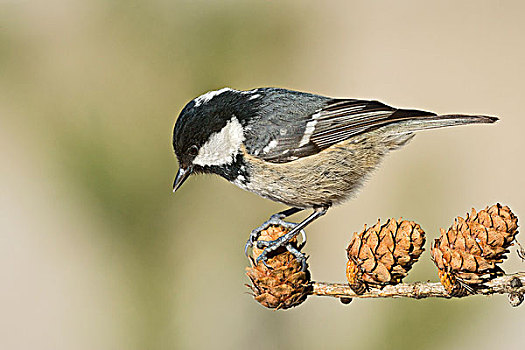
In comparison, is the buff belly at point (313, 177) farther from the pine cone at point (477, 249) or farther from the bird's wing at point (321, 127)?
the pine cone at point (477, 249)

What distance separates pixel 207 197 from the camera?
1366mm

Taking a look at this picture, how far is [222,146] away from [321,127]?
0.57 feet

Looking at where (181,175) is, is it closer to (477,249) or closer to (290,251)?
(290,251)

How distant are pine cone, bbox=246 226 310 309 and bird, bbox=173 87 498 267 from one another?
0.88ft

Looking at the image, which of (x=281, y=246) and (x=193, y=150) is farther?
(x=193, y=150)

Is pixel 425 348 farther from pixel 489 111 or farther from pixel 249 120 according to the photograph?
pixel 489 111

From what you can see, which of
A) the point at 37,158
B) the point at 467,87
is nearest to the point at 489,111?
the point at 467,87

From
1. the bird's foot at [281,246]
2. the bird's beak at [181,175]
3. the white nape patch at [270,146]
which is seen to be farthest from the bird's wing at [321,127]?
the bird's foot at [281,246]

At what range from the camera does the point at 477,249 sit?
489 millimetres

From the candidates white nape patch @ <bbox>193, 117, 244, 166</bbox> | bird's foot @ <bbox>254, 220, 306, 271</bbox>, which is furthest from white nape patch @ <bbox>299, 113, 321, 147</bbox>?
bird's foot @ <bbox>254, 220, 306, 271</bbox>

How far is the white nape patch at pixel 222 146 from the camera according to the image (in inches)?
35.1

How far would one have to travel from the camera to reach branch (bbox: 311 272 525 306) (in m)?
0.46

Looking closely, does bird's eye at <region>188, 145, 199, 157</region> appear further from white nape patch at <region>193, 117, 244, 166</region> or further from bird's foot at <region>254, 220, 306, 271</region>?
bird's foot at <region>254, 220, 306, 271</region>

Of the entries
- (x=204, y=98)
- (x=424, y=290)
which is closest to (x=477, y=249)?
(x=424, y=290)
